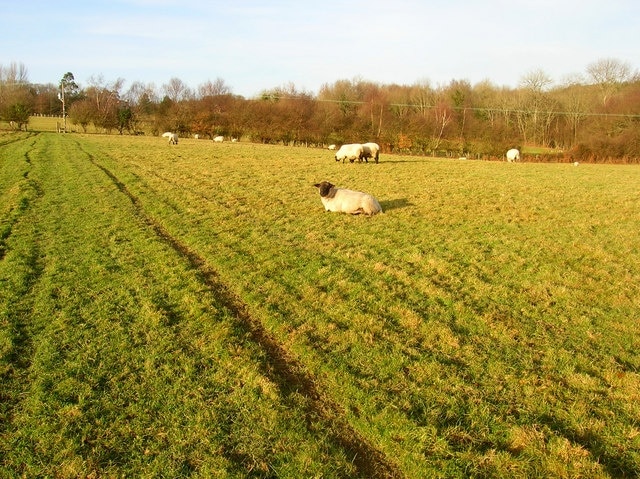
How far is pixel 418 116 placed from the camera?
6331cm

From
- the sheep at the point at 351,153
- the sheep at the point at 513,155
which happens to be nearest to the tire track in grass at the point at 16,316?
the sheep at the point at 351,153

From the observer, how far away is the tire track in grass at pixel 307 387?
381 cm

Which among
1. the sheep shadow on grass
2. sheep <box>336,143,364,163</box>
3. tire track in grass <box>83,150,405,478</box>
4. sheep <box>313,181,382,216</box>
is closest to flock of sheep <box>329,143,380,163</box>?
sheep <box>336,143,364,163</box>

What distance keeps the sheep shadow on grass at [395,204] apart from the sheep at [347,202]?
1.03 metres

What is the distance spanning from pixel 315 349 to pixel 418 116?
62.8 m

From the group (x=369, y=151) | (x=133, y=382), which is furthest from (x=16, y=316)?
(x=369, y=151)

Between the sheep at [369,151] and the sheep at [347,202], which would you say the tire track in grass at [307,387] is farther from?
the sheep at [369,151]

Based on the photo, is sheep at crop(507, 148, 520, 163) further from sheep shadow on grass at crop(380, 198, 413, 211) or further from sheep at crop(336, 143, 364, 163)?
sheep shadow on grass at crop(380, 198, 413, 211)

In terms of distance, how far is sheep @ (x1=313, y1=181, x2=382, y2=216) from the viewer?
13328 mm

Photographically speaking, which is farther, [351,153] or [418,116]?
[418,116]

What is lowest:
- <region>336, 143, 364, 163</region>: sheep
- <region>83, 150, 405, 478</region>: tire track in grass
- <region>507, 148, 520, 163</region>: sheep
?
<region>83, 150, 405, 478</region>: tire track in grass

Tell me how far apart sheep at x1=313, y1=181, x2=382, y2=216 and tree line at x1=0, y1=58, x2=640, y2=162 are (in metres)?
42.4

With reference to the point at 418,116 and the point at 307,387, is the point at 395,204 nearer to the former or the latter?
the point at 307,387

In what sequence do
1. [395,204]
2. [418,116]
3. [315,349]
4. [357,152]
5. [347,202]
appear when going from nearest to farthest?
[315,349]
[347,202]
[395,204]
[357,152]
[418,116]
